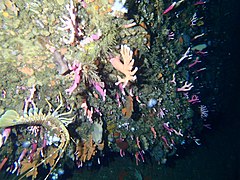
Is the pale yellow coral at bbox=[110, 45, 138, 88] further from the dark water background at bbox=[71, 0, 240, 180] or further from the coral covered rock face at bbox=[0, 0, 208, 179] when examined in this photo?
the dark water background at bbox=[71, 0, 240, 180]

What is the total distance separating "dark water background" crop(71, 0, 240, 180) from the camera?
16.6 ft

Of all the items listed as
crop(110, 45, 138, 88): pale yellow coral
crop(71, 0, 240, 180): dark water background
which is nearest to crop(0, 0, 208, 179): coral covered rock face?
crop(110, 45, 138, 88): pale yellow coral

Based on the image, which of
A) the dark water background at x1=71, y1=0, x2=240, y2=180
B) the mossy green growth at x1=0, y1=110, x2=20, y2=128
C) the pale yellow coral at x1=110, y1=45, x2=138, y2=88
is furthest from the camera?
the dark water background at x1=71, y1=0, x2=240, y2=180

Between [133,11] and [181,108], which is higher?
[133,11]

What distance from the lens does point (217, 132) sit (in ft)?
21.5

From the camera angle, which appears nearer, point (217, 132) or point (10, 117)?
point (10, 117)

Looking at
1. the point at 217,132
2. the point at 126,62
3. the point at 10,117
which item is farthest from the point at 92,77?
the point at 217,132

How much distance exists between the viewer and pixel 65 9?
242 centimetres

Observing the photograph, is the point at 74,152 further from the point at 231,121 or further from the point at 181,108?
the point at 231,121

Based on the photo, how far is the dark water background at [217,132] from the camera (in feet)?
16.6

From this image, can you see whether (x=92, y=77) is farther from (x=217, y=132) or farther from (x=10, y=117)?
(x=217, y=132)

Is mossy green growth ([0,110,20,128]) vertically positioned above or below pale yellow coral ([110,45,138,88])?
below

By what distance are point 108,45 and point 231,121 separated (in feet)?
19.4

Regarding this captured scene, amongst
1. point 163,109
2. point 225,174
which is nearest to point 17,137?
point 163,109
